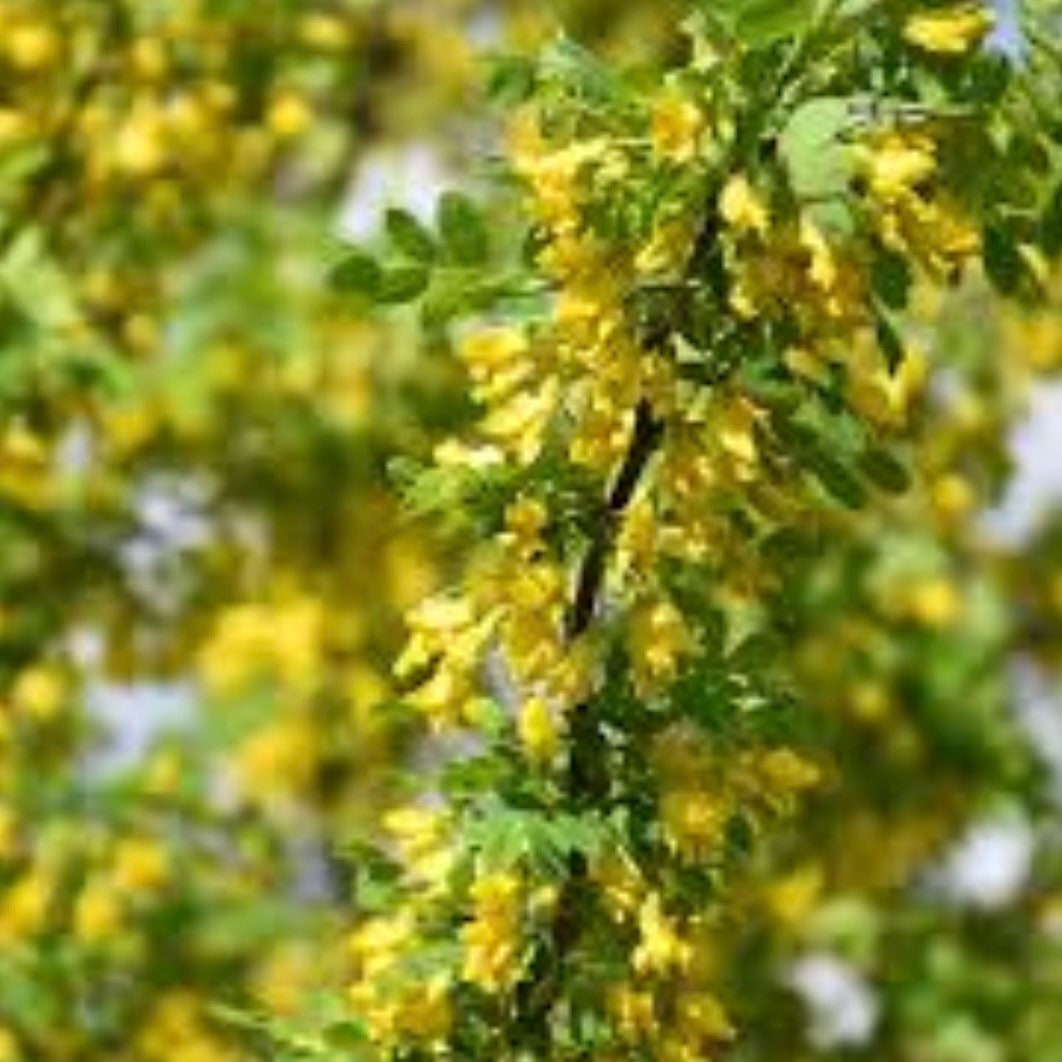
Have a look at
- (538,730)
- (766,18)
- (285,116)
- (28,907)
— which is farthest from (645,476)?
(285,116)

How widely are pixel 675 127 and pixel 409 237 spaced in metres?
0.41

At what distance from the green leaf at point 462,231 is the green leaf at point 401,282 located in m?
0.04

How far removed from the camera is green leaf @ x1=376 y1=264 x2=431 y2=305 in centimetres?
296

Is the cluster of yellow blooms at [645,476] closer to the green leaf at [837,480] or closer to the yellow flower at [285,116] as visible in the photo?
the green leaf at [837,480]

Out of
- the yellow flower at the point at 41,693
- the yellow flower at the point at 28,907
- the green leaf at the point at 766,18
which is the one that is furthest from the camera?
the yellow flower at the point at 41,693

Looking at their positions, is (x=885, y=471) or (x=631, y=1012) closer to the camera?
(x=631, y=1012)

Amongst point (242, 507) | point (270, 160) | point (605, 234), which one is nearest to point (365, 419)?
point (242, 507)

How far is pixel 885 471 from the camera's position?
3.10 meters

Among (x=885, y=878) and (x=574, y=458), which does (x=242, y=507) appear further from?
(x=574, y=458)

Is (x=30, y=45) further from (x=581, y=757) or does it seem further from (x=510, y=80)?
(x=581, y=757)

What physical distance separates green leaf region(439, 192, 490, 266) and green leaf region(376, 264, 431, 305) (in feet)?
0.13

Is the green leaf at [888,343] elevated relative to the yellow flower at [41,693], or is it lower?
lower

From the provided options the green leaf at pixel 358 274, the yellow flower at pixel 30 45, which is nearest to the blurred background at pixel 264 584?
the yellow flower at pixel 30 45

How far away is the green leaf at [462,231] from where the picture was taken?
2.97m
